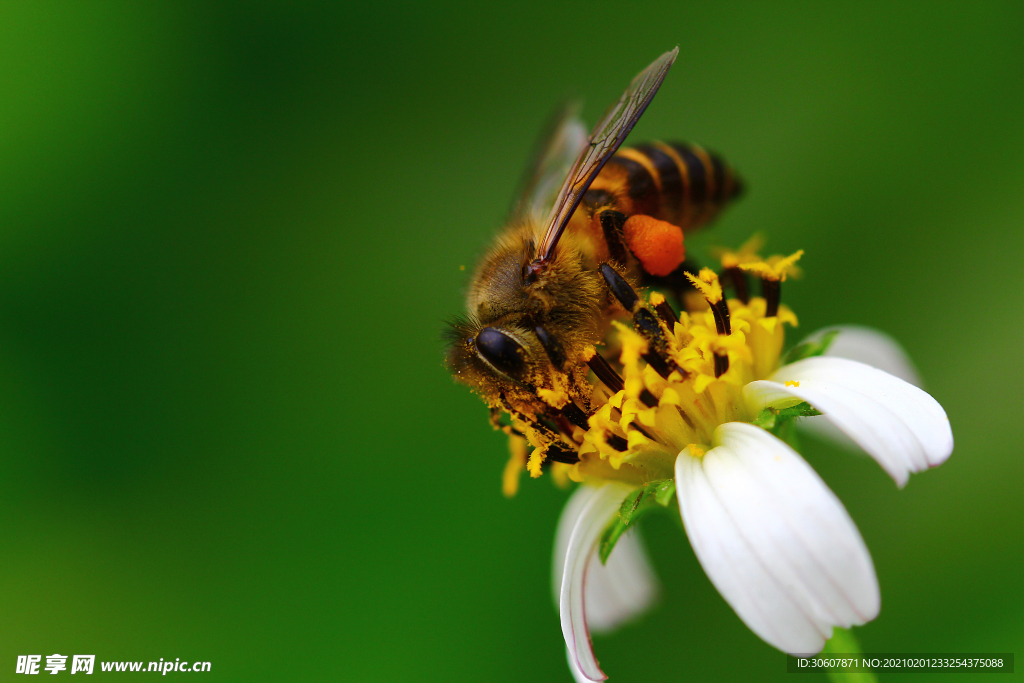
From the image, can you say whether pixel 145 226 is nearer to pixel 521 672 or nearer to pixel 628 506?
pixel 521 672

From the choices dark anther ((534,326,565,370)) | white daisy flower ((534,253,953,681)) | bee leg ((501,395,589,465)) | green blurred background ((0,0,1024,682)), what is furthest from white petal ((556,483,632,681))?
green blurred background ((0,0,1024,682))

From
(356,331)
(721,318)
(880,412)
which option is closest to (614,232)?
(721,318)

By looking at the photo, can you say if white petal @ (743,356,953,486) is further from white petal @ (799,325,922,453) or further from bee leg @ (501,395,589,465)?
white petal @ (799,325,922,453)

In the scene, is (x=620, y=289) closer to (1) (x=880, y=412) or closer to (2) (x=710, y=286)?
(2) (x=710, y=286)

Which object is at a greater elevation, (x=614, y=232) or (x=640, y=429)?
(x=614, y=232)

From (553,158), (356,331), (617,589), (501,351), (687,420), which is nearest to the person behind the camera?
(501,351)
